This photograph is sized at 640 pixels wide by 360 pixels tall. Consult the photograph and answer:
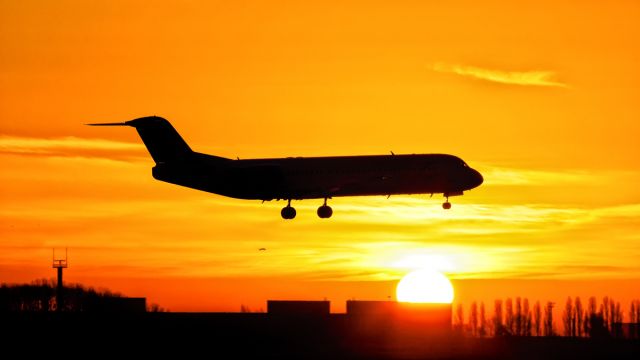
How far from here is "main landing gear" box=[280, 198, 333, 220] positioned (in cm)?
12236

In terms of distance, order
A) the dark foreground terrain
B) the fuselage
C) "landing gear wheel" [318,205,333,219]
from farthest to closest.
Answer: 1. "landing gear wheel" [318,205,333,219]
2. the dark foreground terrain
3. the fuselage

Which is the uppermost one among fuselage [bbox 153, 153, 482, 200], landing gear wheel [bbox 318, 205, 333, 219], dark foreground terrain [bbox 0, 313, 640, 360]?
fuselage [bbox 153, 153, 482, 200]

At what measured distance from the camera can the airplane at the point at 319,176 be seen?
12006 cm

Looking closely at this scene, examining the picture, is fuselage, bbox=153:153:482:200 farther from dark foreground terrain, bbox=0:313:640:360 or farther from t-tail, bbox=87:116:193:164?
dark foreground terrain, bbox=0:313:640:360

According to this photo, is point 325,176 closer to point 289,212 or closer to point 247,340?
point 289,212

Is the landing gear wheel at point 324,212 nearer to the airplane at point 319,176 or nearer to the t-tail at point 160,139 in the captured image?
the airplane at point 319,176

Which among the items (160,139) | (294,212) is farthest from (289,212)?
(160,139)

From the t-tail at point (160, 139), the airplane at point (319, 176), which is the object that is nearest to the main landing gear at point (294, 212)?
the airplane at point (319, 176)

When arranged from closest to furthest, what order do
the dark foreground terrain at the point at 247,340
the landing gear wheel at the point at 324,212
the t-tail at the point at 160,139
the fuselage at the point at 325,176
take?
the fuselage at the point at 325,176 → the dark foreground terrain at the point at 247,340 → the landing gear wheel at the point at 324,212 → the t-tail at the point at 160,139

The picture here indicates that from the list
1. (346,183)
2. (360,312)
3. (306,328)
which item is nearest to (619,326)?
(360,312)

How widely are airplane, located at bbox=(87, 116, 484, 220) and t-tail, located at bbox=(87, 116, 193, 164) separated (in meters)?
0.21

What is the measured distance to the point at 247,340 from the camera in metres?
130

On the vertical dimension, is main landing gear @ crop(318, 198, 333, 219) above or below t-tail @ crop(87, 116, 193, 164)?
below

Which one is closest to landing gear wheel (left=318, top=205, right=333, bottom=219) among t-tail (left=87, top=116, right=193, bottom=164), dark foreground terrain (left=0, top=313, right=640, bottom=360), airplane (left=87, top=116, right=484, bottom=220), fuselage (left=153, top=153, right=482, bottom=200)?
airplane (left=87, top=116, right=484, bottom=220)
